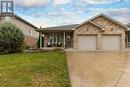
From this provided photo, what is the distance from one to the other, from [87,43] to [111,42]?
3377 mm

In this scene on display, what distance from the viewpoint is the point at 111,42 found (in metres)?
36.6

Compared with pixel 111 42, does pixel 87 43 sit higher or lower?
lower

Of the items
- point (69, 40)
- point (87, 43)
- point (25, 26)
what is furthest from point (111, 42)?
point (25, 26)

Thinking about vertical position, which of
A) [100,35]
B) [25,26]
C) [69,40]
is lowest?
[69,40]

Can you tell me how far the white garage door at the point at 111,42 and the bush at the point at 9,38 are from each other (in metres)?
11.8

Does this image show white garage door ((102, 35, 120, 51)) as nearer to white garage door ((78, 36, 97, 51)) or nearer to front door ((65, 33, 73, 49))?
white garage door ((78, 36, 97, 51))

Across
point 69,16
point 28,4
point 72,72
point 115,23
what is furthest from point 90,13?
point 72,72

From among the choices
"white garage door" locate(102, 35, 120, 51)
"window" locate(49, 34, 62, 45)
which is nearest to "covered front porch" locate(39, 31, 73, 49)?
"window" locate(49, 34, 62, 45)

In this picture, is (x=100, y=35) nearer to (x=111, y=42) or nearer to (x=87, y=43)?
(x=111, y=42)

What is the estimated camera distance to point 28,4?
137 feet

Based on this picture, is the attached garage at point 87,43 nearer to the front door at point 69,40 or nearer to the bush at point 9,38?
the front door at point 69,40

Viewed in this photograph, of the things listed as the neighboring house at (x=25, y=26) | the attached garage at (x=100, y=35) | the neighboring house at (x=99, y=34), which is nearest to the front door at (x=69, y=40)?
the neighboring house at (x=99, y=34)

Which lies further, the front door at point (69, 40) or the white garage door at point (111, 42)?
the front door at point (69, 40)

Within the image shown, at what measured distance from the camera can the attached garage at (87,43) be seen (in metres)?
36.4
